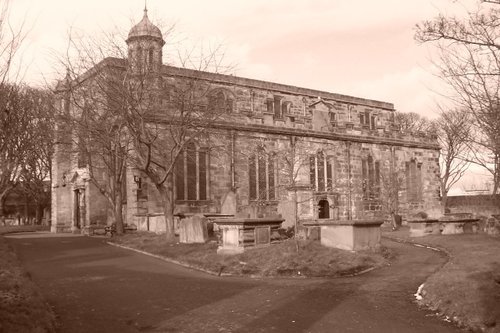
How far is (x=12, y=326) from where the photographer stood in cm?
641

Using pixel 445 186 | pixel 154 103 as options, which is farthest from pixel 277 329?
pixel 445 186

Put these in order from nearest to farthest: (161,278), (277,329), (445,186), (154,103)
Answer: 1. (277,329)
2. (161,278)
3. (154,103)
4. (445,186)

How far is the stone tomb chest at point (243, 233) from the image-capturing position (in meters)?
15.0

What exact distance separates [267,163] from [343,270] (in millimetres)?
19656

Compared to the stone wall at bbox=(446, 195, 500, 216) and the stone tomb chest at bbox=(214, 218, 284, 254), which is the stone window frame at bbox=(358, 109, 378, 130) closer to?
the stone wall at bbox=(446, 195, 500, 216)

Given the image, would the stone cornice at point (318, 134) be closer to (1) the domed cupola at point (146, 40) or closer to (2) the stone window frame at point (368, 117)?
(1) the domed cupola at point (146, 40)

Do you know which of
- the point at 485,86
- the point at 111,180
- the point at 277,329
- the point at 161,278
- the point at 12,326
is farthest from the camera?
the point at 111,180

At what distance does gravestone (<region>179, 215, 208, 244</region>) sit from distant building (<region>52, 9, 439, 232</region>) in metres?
2.41

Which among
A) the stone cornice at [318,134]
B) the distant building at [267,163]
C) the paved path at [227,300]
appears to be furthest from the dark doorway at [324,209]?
the paved path at [227,300]

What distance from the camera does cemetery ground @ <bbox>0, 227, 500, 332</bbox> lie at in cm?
721

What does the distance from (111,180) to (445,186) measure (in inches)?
1355

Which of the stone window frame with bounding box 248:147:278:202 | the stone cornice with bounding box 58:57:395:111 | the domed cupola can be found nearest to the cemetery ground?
the stone cornice with bounding box 58:57:395:111

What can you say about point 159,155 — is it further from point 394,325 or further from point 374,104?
point 374,104

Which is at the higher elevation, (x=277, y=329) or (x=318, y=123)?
(x=318, y=123)
